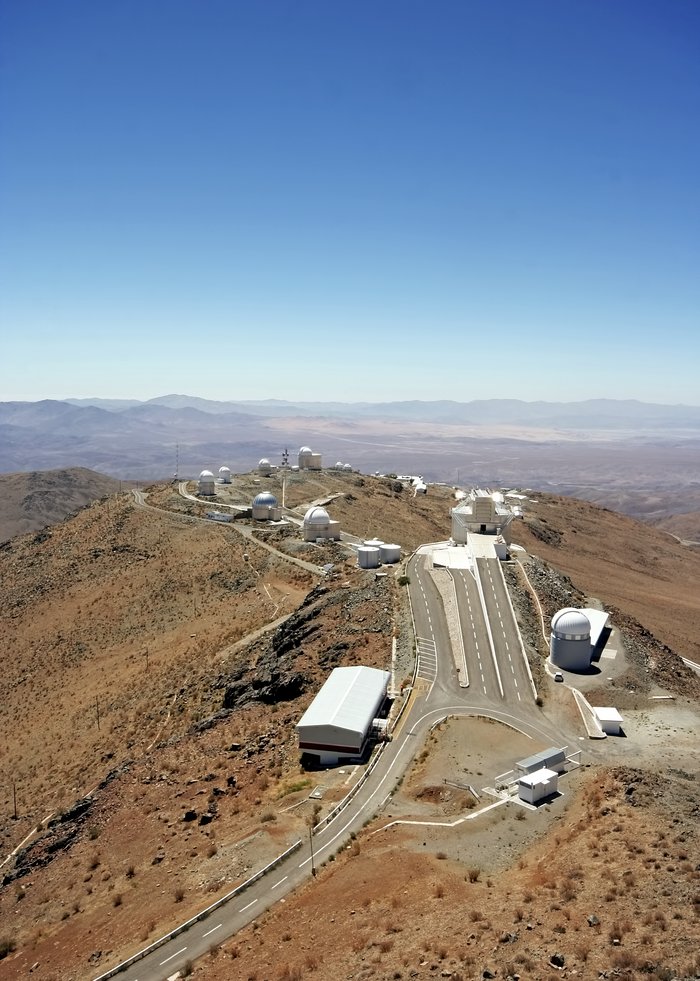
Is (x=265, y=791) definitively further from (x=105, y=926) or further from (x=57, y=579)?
(x=57, y=579)

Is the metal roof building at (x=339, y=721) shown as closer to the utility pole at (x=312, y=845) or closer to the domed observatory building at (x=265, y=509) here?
the utility pole at (x=312, y=845)

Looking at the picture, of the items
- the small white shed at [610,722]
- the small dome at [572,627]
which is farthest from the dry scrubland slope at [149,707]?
the small white shed at [610,722]

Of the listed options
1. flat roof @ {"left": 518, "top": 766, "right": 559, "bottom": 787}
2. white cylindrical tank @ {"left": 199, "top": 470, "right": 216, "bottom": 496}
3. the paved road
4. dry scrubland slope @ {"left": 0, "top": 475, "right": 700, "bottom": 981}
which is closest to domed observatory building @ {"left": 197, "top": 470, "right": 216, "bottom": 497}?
white cylindrical tank @ {"left": 199, "top": 470, "right": 216, "bottom": 496}

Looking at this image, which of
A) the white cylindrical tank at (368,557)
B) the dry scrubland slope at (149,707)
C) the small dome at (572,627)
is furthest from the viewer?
the white cylindrical tank at (368,557)

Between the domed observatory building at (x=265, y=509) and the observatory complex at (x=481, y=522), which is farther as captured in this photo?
the domed observatory building at (x=265, y=509)

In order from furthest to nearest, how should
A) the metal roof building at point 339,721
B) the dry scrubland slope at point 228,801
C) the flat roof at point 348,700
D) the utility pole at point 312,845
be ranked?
1. the flat roof at point 348,700
2. the metal roof building at point 339,721
3. the utility pole at point 312,845
4. the dry scrubland slope at point 228,801

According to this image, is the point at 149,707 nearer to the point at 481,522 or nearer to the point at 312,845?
the point at 312,845
